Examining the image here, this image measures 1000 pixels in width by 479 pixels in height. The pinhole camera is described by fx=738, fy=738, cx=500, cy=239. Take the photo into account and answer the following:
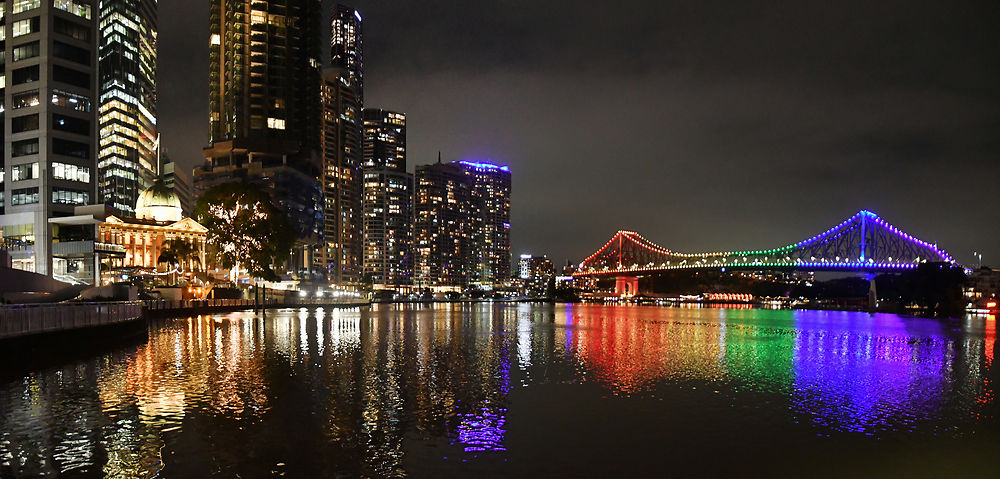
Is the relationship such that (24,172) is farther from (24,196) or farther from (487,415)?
(487,415)

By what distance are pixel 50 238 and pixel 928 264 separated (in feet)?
396

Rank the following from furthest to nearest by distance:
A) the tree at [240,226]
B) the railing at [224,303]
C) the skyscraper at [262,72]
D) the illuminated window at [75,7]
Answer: the skyscraper at [262,72] < the illuminated window at [75,7] < the tree at [240,226] < the railing at [224,303]

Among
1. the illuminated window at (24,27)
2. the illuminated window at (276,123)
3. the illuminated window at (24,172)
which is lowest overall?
the illuminated window at (24,172)

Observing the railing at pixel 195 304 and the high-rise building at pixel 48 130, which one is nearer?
the railing at pixel 195 304

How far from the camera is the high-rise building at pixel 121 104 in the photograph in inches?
5768

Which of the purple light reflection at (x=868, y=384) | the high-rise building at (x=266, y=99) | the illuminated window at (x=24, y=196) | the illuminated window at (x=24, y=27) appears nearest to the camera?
the purple light reflection at (x=868, y=384)

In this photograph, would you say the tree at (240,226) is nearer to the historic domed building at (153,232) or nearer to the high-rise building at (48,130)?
the historic domed building at (153,232)

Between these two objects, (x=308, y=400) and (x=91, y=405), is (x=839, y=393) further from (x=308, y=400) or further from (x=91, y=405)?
(x=91, y=405)

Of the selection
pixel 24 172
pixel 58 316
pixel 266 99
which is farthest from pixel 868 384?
pixel 266 99

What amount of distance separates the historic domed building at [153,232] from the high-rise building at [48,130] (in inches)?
234

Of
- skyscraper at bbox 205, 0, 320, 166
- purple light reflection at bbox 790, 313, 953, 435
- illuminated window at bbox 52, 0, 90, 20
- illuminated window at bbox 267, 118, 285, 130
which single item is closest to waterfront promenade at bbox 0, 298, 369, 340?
purple light reflection at bbox 790, 313, 953, 435

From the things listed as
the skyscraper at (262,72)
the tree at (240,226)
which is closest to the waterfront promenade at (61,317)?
the tree at (240,226)

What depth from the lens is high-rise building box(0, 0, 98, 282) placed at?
80.8 metres

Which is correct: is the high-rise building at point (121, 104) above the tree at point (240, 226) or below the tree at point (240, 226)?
above
